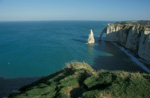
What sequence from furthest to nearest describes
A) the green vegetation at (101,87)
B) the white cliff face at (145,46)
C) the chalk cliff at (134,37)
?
1. the chalk cliff at (134,37)
2. the white cliff face at (145,46)
3. the green vegetation at (101,87)

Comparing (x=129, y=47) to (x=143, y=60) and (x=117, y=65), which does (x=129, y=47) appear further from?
(x=117, y=65)

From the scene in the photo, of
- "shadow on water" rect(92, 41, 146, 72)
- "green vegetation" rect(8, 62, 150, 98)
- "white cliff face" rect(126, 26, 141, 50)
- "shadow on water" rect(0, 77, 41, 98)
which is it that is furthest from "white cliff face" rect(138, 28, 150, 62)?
"shadow on water" rect(0, 77, 41, 98)

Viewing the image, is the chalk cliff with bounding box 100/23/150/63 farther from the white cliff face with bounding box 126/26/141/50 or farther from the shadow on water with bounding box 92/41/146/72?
the shadow on water with bounding box 92/41/146/72

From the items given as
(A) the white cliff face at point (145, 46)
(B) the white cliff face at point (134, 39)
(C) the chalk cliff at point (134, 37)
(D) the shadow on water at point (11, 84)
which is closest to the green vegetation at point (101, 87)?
(D) the shadow on water at point (11, 84)

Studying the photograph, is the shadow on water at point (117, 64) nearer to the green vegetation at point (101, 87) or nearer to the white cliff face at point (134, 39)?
the white cliff face at point (134, 39)

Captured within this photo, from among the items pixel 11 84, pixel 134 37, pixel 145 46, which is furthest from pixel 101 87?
pixel 134 37

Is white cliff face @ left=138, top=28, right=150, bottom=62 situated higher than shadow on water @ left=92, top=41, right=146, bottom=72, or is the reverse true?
white cliff face @ left=138, top=28, right=150, bottom=62

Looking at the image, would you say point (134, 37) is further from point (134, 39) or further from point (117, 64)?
point (117, 64)
